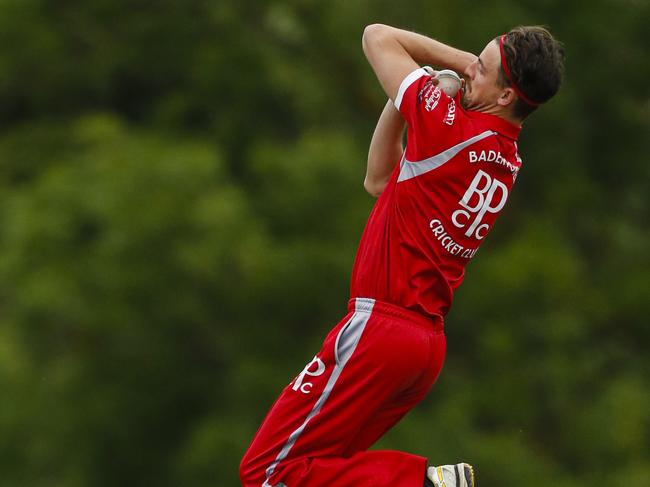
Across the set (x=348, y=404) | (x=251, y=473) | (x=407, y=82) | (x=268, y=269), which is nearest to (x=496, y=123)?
(x=407, y=82)

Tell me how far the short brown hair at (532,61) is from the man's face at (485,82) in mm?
32

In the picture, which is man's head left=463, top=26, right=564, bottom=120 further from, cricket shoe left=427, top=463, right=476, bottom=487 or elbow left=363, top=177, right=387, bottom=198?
cricket shoe left=427, top=463, right=476, bottom=487

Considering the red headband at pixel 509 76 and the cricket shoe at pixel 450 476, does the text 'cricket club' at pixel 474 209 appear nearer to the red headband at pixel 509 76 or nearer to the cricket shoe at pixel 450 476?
the red headband at pixel 509 76

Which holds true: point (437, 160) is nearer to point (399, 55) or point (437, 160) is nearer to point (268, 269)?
point (399, 55)

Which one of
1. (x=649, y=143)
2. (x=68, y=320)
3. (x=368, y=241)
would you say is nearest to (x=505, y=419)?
(x=649, y=143)

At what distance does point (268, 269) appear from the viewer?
1239 centimetres

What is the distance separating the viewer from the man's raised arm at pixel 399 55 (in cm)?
459

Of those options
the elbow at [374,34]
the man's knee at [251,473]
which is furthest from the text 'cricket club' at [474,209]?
the man's knee at [251,473]

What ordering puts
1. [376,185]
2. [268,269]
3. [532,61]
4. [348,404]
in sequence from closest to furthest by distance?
[532,61] → [348,404] → [376,185] → [268,269]

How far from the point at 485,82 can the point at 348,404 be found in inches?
45.2

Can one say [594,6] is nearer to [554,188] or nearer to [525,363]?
[554,188]

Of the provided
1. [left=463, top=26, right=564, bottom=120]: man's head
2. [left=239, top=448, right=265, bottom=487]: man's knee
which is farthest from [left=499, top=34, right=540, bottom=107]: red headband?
[left=239, top=448, right=265, bottom=487]: man's knee

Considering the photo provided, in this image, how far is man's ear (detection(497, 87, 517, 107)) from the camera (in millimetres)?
4496

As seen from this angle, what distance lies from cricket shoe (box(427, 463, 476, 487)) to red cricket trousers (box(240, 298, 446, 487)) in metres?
0.04
